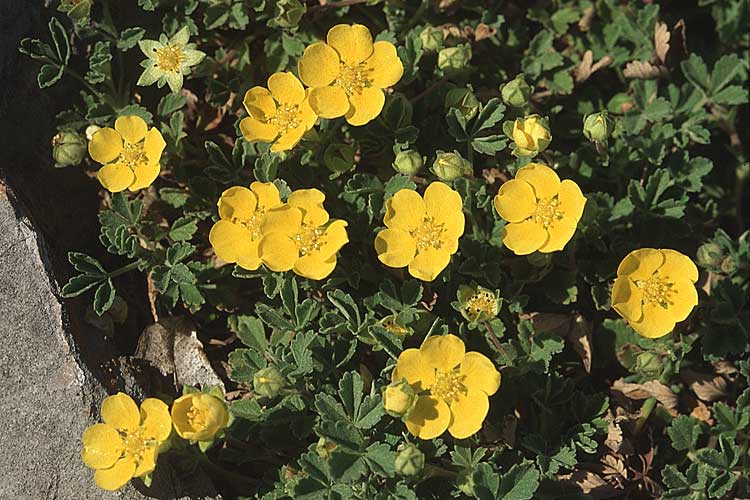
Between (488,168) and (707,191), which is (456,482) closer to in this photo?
(488,168)

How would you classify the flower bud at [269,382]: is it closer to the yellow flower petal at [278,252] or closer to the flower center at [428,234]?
the yellow flower petal at [278,252]

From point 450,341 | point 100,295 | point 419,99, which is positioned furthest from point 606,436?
point 100,295

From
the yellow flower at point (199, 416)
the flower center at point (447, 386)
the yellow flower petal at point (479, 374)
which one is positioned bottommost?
the yellow flower at point (199, 416)

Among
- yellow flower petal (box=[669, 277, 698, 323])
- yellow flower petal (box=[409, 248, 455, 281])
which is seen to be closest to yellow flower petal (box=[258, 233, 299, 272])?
yellow flower petal (box=[409, 248, 455, 281])

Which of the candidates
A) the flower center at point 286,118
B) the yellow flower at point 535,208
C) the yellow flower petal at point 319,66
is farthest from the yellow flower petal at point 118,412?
the yellow flower at point 535,208

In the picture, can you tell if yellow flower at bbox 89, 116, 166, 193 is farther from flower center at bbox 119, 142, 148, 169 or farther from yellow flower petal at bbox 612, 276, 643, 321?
yellow flower petal at bbox 612, 276, 643, 321

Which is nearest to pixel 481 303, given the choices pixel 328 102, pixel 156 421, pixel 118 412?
pixel 328 102

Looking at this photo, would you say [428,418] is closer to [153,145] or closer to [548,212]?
[548,212]
